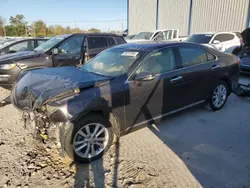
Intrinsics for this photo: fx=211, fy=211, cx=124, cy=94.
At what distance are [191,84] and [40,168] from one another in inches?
117

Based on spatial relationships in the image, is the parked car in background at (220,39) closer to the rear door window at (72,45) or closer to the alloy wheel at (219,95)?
the alloy wheel at (219,95)

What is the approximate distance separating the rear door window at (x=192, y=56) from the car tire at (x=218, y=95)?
0.70m

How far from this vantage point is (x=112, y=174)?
280 centimetres

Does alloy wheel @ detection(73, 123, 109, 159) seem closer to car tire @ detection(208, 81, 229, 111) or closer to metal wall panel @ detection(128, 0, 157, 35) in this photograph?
car tire @ detection(208, 81, 229, 111)

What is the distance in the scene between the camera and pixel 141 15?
80.6ft

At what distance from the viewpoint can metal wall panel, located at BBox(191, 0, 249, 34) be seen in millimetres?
15219

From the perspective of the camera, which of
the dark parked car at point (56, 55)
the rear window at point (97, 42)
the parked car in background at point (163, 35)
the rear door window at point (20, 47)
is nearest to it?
the dark parked car at point (56, 55)

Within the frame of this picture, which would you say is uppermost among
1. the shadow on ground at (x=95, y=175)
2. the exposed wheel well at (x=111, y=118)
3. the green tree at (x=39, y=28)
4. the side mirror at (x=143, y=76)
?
the green tree at (x=39, y=28)

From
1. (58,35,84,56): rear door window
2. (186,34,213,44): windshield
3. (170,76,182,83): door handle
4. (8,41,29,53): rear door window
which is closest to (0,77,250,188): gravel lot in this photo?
(170,76,182,83): door handle

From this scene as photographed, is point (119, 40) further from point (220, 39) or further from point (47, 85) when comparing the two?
point (220, 39)

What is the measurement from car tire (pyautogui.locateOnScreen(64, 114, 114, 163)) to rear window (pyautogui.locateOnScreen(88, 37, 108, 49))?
13.9 feet

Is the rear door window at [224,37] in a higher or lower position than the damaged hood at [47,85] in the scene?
higher

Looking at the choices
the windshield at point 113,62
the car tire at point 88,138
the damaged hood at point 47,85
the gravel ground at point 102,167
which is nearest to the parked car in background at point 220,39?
the windshield at point 113,62

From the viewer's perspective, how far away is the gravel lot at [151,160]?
8.71 feet
